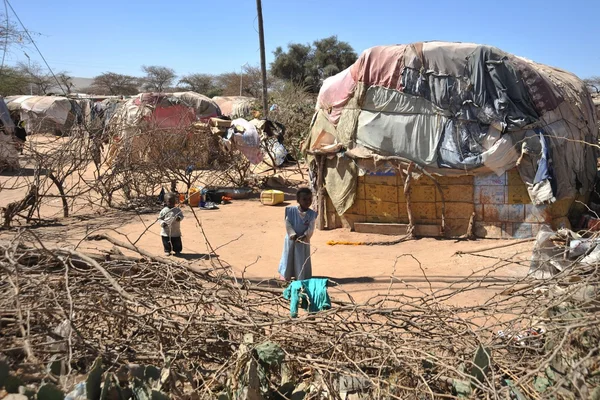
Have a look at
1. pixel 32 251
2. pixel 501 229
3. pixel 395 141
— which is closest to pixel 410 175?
pixel 395 141

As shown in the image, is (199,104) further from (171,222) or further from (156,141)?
(171,222)

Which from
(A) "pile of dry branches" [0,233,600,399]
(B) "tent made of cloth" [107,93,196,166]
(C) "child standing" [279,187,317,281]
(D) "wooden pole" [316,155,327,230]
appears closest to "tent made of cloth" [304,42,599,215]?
(D) "wooden pole" [316,155,327,230]

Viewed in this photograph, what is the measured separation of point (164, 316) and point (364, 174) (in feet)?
21.0

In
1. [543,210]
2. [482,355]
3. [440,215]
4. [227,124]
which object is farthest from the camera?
[227,124]

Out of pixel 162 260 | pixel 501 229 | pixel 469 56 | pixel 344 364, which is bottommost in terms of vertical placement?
pixel 501 229

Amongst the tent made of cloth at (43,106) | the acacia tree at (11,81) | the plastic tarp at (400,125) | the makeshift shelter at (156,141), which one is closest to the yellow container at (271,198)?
the makeshift shelter at (156,141)

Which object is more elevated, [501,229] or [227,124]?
[227,124]

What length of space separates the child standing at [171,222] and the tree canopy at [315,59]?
31.1 metres

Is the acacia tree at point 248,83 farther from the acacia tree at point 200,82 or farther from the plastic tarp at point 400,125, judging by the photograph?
the plastic tarp at point 400,125

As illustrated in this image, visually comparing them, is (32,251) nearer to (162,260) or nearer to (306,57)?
(162,260)

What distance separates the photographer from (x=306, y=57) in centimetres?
Result: 3909

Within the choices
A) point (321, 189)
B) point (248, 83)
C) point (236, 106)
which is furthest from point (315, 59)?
point (321, 189)

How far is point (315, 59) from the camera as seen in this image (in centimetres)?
3856

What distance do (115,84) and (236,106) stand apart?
25.4m
